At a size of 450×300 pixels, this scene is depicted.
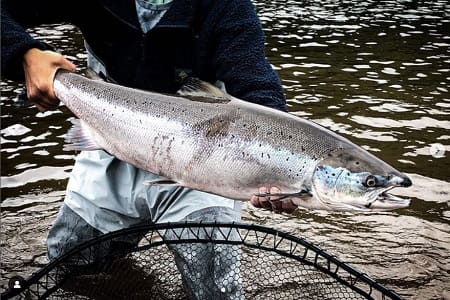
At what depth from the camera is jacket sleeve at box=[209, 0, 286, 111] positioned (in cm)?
287

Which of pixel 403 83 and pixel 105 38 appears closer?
pixel 105 38

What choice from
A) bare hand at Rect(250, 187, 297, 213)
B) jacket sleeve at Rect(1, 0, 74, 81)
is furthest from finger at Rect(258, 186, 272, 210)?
jacket sleeve at Rect(1, 0, 74, 81)

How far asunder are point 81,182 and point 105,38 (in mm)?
735

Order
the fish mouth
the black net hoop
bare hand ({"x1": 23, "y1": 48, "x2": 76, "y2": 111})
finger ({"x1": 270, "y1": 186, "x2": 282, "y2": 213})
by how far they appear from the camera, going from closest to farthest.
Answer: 1. the fish mouth
2. finger ({"x1": 270, "y1": 186, "x2": 282, "y2": 213})
3. bare hand ({"x1": 23, "y1": 48, "x2": 76, "y2": 111})
4. the black net hoop

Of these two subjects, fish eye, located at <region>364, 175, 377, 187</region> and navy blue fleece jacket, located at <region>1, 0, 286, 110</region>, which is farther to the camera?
navy blue fleece jacket, located at <region>1, 0, 286, 110</region>

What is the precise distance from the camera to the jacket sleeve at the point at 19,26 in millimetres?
2703

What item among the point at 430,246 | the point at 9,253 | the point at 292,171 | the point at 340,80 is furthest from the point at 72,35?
the point at 292,171

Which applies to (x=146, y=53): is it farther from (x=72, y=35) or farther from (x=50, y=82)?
(x=72, y=35)

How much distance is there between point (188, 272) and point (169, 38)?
1101 mm

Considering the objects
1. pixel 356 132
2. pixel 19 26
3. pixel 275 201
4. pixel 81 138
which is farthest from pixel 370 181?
pixel 356 132

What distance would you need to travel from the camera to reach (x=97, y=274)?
3303mm

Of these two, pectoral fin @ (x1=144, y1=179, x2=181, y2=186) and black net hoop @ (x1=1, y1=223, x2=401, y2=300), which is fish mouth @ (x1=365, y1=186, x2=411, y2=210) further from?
pectoral fin @ (x1=144, y1=179, x2=181, y2=186)

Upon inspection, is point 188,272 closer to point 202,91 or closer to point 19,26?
point 202,91

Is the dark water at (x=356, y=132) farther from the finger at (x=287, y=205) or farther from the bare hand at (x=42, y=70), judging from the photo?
the finger at (x=287, y=205)
